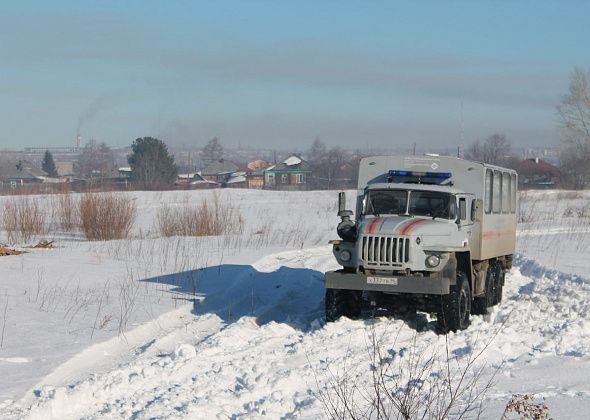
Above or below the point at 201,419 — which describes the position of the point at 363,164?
above

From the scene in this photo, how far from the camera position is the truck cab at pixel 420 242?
39.2 feet

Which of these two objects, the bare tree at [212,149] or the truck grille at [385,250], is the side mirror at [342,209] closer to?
the truck grille at [385,250]

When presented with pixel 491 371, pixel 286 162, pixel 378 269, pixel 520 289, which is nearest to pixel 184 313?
pixel 378 269

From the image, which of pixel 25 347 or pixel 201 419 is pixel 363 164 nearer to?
pixel 25 347

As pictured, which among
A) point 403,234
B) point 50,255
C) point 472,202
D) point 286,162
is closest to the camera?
point 403,234

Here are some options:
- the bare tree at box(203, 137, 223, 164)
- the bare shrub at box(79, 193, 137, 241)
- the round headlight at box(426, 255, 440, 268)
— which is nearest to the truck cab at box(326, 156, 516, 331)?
the round headlight at box(426, 255, 440, 268)

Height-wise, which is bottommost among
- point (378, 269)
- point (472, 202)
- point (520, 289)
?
point (520, 289)

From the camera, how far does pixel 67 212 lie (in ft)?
91.6

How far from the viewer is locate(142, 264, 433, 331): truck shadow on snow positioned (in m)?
13.5

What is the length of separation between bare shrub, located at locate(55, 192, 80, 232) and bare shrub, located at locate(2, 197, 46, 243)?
74cm

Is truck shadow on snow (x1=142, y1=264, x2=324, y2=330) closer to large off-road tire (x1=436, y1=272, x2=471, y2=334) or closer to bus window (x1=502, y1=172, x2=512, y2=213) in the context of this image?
large off-road tire (x1=436, y1=272, x2=471, y2=334)

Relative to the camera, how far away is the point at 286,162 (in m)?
109

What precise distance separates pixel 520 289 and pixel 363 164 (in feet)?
16.9

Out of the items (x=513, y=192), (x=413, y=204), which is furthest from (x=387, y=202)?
(x=513, y=192)
